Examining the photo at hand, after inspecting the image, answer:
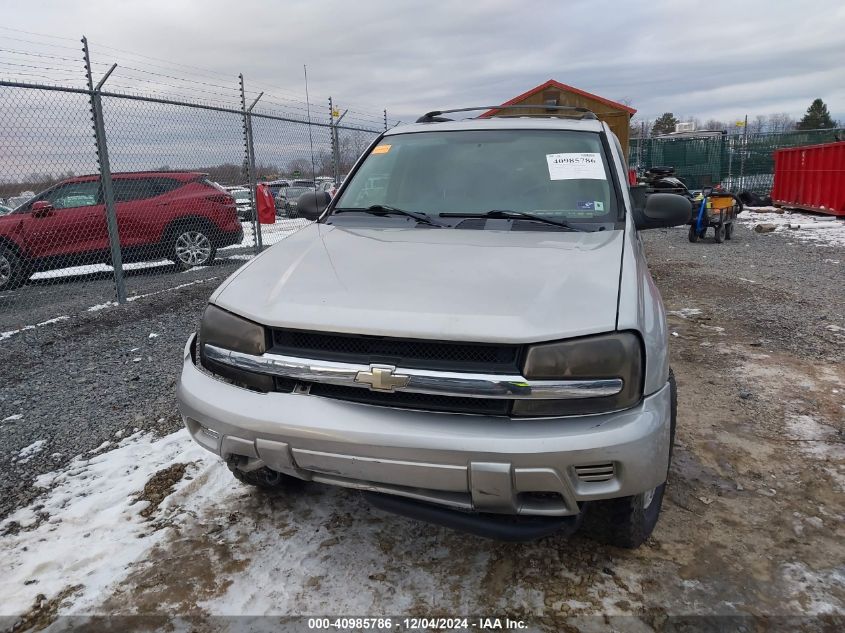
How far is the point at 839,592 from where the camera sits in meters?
2.19

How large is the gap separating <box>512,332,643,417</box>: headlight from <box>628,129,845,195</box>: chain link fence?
70.3 feet

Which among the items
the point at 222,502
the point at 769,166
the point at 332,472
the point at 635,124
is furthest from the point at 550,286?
the point at 635,124

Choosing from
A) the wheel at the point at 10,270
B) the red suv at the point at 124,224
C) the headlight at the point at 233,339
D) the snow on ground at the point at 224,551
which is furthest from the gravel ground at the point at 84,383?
the wheel at the point at 10,270

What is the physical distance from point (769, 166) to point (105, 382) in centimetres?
2362

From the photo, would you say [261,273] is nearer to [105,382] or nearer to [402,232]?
[402,232]

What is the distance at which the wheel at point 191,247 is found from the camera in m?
9.72

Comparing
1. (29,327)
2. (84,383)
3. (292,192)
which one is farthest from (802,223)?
(292,192)

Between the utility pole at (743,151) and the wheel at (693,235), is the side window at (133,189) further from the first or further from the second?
the utility pole at (743,151)

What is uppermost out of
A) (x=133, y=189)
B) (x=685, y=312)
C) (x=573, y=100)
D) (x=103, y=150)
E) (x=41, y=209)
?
(x=573, y=100)

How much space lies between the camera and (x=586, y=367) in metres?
1.86

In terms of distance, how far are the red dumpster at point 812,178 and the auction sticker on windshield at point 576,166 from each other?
13.5 metres

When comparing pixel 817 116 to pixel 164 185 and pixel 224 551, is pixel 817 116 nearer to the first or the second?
pixel 164 185

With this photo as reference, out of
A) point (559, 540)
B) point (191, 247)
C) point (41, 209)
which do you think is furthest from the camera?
point (191, 247)

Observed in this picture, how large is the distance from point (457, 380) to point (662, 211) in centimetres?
192
